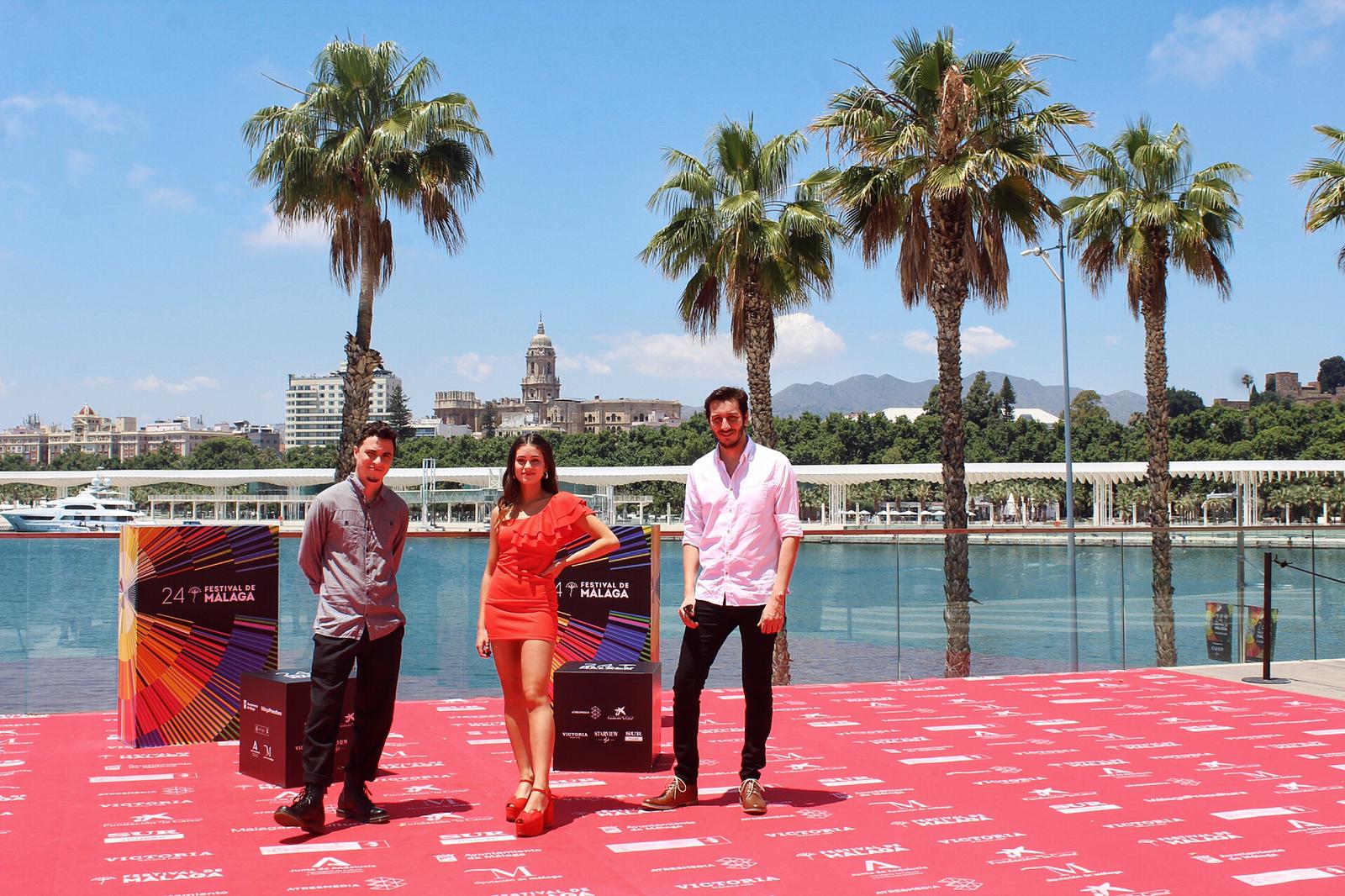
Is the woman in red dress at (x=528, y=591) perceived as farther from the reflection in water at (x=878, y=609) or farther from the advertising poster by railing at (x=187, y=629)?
the reflection in water at (x=878, y=609)

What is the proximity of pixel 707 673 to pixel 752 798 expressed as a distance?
0.55m

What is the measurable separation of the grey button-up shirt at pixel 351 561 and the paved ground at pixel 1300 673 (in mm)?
6917

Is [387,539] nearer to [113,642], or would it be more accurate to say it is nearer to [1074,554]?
[113,642]

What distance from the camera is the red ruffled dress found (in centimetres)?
494

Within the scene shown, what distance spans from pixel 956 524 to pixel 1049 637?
708cm

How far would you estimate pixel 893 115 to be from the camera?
17781 millimetres

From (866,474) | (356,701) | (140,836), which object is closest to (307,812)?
(356,701)

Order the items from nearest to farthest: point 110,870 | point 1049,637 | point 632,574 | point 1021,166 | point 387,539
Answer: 1. point 110,870
2. point 387,539
3. point 632,574
4. point 1049,637
5. point 1021,166

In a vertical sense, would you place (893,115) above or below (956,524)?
above

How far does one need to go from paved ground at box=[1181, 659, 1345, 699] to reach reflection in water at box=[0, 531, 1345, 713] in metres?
0.84

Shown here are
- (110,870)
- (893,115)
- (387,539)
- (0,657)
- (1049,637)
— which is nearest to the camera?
(110,870)

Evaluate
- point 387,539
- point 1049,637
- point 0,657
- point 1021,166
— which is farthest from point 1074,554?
point 0,657

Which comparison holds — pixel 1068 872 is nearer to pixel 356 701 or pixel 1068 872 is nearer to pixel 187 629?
pixel 356 701

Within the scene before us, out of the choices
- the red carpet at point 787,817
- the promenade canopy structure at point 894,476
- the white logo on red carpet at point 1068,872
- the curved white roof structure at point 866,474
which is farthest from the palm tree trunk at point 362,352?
the promenade canopy structure at point 894,476
